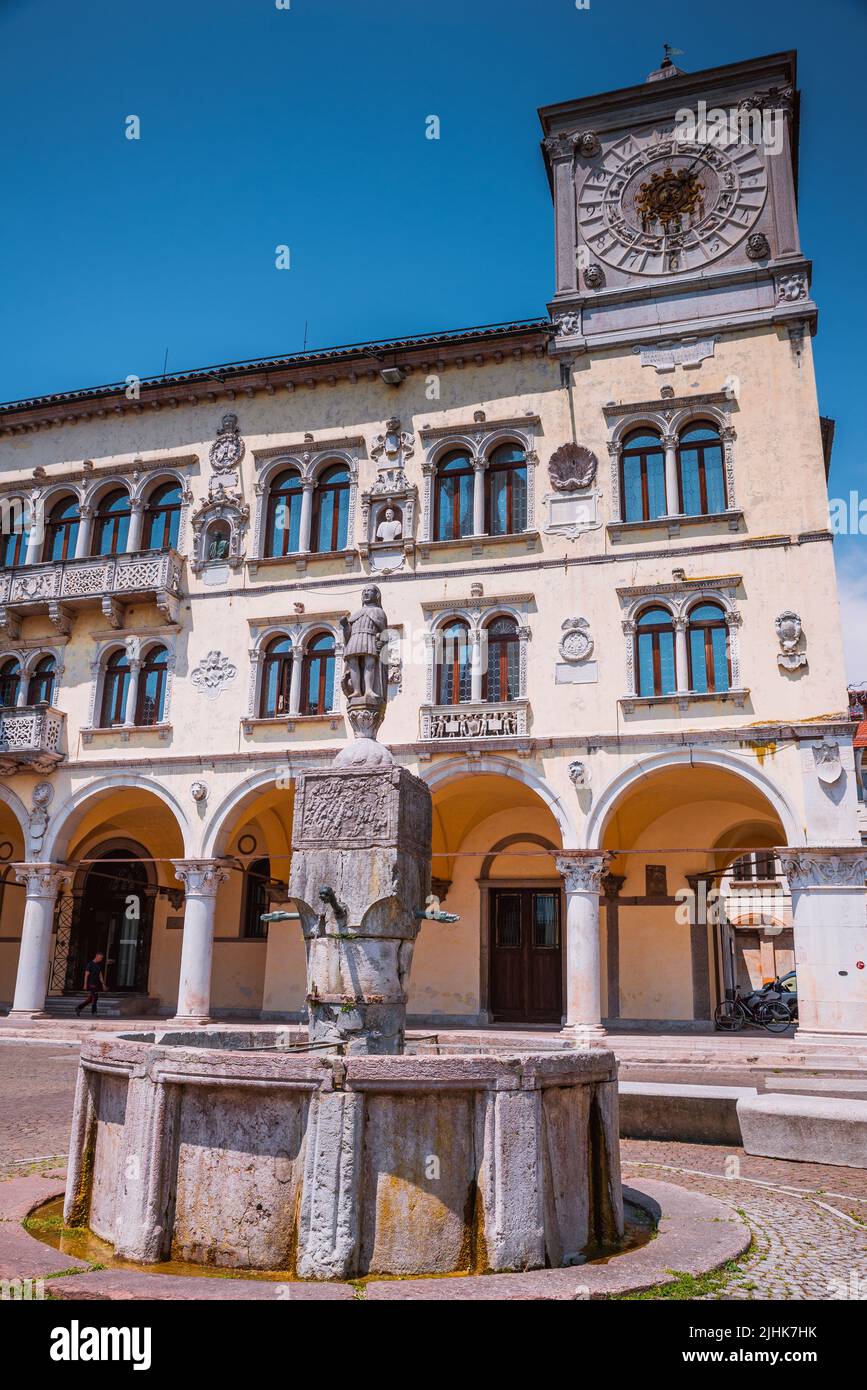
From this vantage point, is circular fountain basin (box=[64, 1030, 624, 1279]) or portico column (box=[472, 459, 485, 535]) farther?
portico column (box=[472, 459, 485, 535])

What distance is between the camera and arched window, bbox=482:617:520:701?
67.1ft

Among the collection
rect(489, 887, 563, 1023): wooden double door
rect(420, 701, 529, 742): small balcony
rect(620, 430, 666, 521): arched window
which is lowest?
rect(489, 887, 563, 1023): wooden double door

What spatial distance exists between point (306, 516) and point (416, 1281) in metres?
19.1

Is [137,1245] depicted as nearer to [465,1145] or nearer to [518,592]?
[465,1145]

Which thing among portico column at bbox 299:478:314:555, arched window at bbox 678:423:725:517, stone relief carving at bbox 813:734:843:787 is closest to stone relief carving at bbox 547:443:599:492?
arched window at bbox 678:423:725:517

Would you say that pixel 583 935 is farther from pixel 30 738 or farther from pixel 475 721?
pixel 30 738

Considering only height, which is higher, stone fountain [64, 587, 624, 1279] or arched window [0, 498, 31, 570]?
arched window [0, 498, 31, 570]

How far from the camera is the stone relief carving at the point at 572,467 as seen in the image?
20.7 meters

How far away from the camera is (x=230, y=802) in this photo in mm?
21312

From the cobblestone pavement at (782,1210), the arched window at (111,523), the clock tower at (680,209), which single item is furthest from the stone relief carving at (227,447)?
the cobblestone pavement at (782,1210)

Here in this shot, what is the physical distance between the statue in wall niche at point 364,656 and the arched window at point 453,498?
13.0 metres

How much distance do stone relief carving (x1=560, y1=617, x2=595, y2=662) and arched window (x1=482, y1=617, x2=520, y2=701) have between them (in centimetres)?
96

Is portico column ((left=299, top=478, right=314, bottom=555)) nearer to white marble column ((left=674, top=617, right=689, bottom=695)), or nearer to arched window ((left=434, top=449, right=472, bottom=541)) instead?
arched window ((left=434, top=449, right=472, bottom=541))
